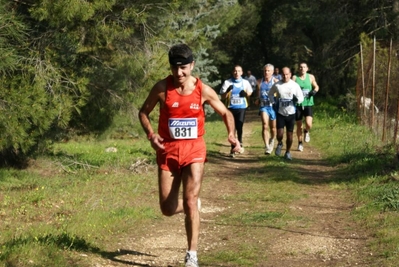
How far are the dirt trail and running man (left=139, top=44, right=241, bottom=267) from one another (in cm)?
70

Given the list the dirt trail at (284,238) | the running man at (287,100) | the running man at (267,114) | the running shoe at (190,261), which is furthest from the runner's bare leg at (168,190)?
the running man at (267,114)

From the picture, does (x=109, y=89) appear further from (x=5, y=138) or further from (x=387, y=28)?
(x=387, y=28)

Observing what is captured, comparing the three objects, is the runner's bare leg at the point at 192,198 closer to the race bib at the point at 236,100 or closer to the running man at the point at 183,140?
the running man at the point at 183,140

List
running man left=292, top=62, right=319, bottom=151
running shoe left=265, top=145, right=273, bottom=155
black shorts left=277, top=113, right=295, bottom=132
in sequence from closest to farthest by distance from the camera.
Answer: black shorts left=277, top=113, right=295, bottom=132 < running shoe left=265, top=145, right=273, bottom=155 < running man left=292, top=62, right=319, bottom=151

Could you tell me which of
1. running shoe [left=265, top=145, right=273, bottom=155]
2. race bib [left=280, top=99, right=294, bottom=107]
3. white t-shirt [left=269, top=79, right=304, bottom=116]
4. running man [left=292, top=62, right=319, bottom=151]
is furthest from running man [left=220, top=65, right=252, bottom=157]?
race bib [left=280, top=99, right=294, bottom=107]

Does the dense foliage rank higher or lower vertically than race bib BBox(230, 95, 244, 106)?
higher

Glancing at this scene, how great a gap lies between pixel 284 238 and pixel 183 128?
2.38 metres

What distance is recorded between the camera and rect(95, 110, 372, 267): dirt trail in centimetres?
838

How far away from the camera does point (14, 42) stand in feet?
47.3

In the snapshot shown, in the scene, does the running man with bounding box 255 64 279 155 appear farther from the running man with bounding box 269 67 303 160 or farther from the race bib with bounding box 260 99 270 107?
the running man with bounding box 269 67 303 160

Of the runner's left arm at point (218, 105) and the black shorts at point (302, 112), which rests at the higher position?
the runner's left arm at point (218, 105)

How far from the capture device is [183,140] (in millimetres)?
7820

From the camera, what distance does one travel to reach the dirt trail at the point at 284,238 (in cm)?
838

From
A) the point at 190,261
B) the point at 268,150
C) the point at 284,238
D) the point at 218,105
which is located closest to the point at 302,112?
the point at 268,150
